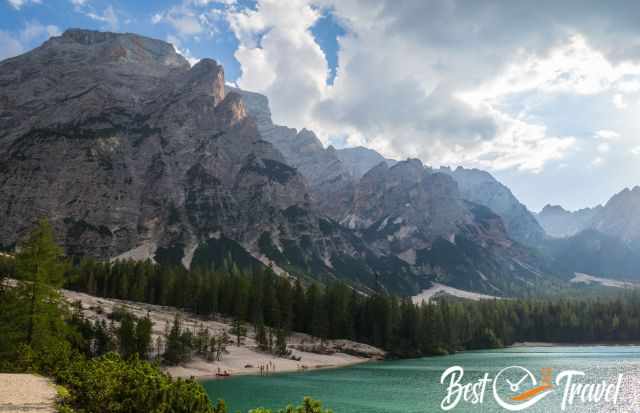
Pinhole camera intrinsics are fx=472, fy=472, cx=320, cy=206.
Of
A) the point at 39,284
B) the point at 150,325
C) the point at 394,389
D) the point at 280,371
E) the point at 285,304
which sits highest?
the point at 285,304

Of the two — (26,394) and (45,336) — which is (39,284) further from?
(26,394)

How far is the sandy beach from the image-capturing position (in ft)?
344

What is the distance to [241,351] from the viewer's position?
12094 cm

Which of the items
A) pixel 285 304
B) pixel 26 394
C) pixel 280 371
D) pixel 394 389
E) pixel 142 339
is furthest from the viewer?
pixel 285 304

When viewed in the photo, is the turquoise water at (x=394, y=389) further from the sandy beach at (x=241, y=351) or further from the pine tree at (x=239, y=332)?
the pine tree at (x=239, y=332)

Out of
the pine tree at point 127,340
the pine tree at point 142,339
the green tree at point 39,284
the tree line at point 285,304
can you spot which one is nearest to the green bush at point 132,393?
the green tree at point 39,284

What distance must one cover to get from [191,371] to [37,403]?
73262 millimetres

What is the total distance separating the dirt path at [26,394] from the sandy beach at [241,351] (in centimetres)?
5726

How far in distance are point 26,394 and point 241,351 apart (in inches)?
3653

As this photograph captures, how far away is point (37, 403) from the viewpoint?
28828mm

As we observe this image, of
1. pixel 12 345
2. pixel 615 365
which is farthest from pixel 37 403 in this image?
pixel 615 365

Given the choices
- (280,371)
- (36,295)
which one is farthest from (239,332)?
(36,295)

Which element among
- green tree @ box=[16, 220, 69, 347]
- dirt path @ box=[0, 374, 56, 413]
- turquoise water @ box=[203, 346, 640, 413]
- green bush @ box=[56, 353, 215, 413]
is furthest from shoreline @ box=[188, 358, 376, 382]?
green bush @ box=[56, 353, 215, 413]

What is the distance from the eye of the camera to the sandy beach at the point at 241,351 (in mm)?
104819
